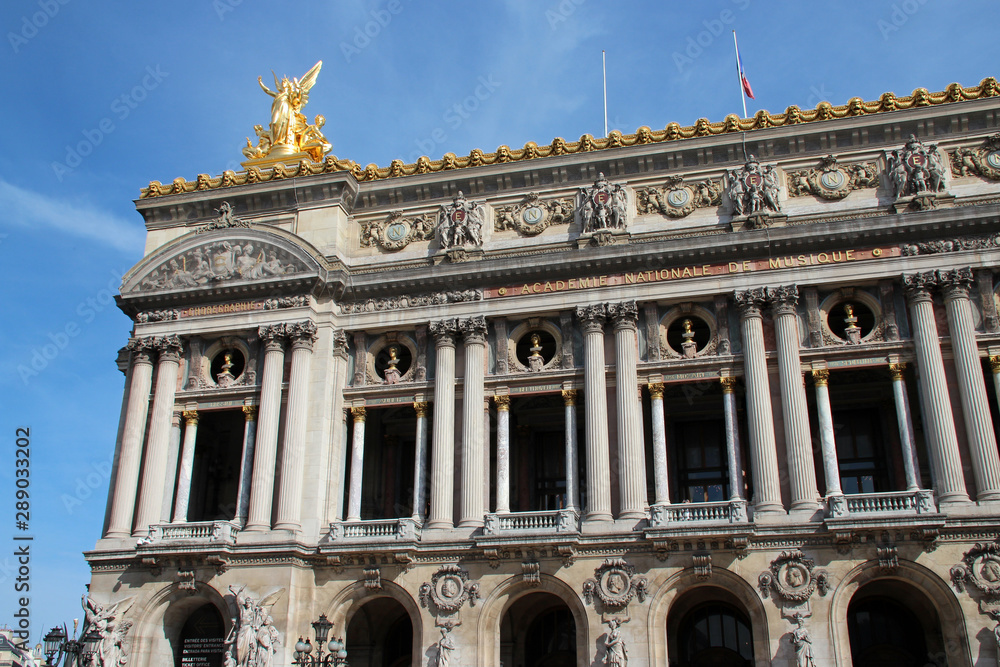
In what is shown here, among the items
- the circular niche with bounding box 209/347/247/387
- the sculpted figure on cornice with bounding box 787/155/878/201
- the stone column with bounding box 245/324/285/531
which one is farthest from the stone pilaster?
the circular niche with bounding box 209/347/247/387

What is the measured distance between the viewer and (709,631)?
33281 mm

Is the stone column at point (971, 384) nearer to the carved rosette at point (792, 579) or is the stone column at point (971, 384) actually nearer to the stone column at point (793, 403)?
the stone column at point (793, 403)

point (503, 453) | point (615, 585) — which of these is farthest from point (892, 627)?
point (503, 453)

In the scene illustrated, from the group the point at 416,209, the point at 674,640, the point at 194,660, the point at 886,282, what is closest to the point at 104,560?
the point at 194,660

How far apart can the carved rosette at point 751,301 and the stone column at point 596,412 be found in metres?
4.64

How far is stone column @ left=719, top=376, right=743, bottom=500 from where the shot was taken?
31469 mm

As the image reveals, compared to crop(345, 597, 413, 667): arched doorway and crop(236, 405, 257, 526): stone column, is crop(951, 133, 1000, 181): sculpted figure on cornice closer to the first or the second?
crop(345, 597, 413, 667): arched doorway

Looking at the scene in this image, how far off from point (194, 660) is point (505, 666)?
432 inches

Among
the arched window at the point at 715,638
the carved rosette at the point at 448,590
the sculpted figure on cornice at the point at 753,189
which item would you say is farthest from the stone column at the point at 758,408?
the carved rosette at the point at 448,590

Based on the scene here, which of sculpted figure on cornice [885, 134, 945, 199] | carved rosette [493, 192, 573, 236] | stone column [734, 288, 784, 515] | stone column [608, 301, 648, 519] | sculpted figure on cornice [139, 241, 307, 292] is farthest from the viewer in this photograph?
sculpted figure on cornice [139, 241, 307, 292]

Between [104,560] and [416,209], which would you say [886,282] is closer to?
[416,209]

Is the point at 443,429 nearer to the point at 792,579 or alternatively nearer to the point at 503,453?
the point at 503,453

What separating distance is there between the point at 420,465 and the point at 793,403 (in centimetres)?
1293

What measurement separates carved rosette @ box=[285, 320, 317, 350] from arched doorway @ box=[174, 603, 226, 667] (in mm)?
9859
